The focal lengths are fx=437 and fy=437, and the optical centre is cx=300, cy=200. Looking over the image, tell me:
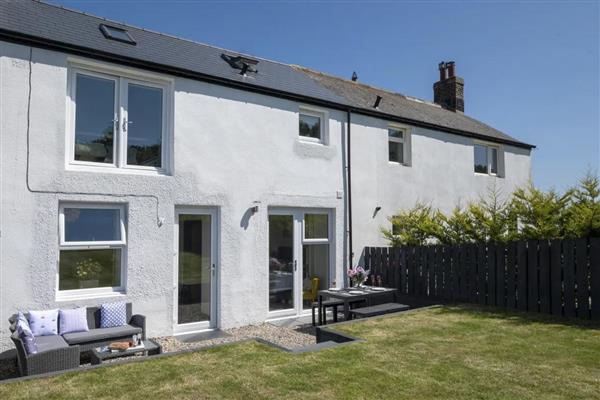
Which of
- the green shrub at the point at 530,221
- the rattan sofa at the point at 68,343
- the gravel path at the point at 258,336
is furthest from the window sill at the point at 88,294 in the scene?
the green shrub at the point at 530,221

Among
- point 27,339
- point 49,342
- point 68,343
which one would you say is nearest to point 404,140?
point 68,343

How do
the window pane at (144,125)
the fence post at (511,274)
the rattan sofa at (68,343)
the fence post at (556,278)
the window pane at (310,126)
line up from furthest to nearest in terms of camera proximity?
the window pane at (310,126), the fence post at (511,274), the fence post at (556,278), the window pane at (144,125), the rattan sofa at (68,343)

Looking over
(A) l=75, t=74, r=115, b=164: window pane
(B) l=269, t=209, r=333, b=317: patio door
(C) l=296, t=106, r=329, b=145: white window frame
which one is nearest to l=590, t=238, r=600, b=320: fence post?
(B) l=269, t=209, r=333, b=317: patio door

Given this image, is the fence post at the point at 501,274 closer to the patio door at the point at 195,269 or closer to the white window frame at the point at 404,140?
the white window frame at the point at 404,140

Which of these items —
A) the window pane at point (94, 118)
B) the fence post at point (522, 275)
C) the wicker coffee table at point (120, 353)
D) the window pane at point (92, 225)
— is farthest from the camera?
the fence post at point (522, 275)

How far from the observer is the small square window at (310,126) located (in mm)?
11391

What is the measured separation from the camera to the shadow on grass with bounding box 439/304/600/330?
8.16 metres

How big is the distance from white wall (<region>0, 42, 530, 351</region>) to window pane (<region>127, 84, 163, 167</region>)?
414 mm

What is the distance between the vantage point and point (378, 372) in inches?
216

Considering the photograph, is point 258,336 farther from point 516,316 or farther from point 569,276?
point 569,276

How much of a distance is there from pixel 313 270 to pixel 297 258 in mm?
725

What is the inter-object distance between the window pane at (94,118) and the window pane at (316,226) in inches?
191

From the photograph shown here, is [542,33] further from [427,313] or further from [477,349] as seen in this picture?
[477,349]

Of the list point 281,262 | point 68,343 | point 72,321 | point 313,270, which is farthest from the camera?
point 313,270
